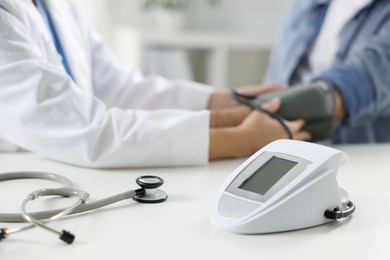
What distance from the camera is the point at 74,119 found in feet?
2.91

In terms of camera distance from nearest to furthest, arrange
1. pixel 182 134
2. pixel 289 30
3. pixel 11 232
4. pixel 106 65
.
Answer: pixel 11 232 < pixel 182 134 < pixel 106 65 < pixel 289 30

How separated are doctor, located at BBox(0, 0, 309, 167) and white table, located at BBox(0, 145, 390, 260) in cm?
7

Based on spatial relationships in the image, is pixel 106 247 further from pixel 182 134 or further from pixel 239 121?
pixel 239 121

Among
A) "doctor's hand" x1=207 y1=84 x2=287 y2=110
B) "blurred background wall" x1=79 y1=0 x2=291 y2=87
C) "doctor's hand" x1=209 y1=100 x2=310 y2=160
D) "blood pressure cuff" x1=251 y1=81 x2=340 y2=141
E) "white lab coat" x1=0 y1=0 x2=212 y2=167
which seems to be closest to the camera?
"white lab coat" x1=0 y1=0 x2=212 y2=167

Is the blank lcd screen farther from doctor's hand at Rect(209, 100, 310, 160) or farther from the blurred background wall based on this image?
the blurred background wall

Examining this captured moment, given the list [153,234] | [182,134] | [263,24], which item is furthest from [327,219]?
[263,24]

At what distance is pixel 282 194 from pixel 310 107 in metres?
0.52

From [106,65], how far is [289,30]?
67 cm

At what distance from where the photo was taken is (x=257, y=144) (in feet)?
3.35

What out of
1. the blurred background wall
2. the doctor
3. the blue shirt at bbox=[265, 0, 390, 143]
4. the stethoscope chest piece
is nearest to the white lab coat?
the doctor

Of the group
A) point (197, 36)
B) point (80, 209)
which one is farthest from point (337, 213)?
point (197, 36)

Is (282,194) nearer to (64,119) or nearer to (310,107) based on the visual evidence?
(64,119)

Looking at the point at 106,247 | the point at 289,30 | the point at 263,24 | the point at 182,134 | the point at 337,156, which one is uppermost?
the point at 263,24

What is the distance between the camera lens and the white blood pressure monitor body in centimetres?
63
